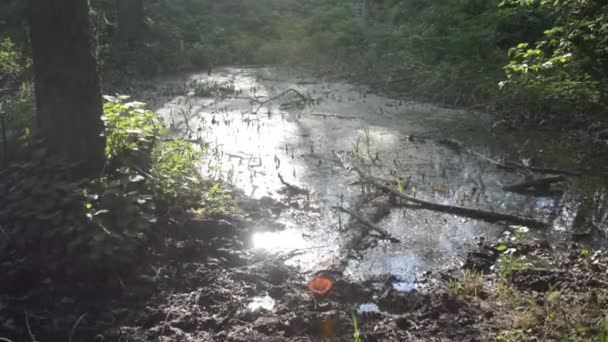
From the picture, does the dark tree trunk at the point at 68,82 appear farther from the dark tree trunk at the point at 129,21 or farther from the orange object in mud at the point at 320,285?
the dark tree trunk at the point at 129,21

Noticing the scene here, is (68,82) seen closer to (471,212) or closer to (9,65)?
(471,212)

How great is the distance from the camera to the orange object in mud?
11.2 ft

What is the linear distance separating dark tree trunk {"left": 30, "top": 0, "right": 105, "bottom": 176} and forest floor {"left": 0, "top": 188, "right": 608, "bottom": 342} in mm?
1046

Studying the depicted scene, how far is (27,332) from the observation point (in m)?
2.93

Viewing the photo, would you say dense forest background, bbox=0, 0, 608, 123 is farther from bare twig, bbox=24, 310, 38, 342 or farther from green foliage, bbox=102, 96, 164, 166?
bare twig, bbox=24, 310, 38, 342

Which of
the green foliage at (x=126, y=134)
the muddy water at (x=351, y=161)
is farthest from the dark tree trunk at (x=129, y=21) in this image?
the green foliage at (x=126, y=134)

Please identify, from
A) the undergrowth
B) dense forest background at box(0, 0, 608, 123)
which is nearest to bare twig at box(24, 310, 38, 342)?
the undergrowth

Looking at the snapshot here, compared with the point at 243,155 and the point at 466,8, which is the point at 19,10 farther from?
the point at 466,8

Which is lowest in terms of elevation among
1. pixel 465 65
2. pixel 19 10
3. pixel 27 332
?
pixel 27 332

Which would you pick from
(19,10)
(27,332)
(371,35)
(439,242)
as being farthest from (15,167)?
(371,35)

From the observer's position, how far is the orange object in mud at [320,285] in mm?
3424

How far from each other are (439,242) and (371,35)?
1195 centimetres

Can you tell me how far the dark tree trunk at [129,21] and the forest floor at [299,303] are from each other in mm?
10604

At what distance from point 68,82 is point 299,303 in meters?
2.44
